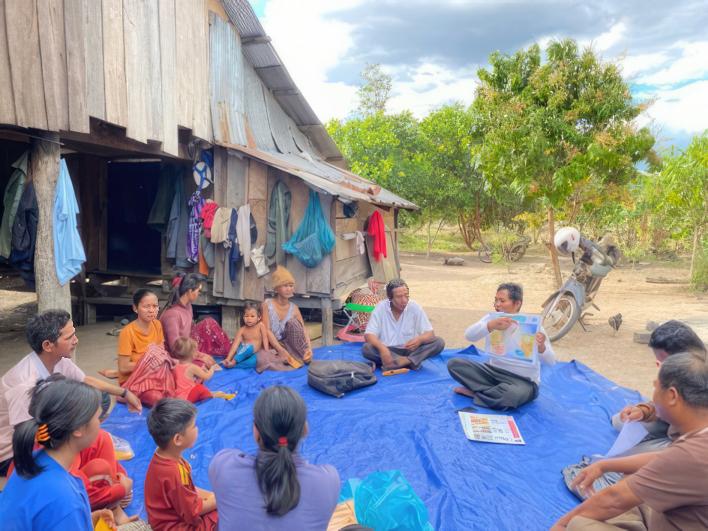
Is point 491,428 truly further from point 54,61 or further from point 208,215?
point 54,61

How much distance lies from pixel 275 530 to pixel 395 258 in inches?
324

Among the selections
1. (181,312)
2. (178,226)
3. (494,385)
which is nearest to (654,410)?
(494,385)

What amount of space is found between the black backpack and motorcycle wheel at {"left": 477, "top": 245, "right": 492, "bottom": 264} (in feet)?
49.4

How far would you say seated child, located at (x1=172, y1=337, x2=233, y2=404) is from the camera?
455cm

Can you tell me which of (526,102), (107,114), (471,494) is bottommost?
(471,494)

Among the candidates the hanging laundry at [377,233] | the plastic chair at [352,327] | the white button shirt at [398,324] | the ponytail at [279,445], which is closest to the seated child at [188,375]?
the white button shirt at [398,324]

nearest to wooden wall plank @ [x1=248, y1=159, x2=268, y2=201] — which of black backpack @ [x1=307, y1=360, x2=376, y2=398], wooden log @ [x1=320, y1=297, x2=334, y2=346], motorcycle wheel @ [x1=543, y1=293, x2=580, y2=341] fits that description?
wooden log @ [x1=320, y1=297, x2=334, y2=346]

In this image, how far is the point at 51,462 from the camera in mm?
1787

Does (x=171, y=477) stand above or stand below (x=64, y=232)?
below

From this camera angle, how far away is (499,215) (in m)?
22.3

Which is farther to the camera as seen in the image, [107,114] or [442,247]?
[442,247]

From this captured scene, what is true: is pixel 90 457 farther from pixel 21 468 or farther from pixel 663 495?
pixel 663 495

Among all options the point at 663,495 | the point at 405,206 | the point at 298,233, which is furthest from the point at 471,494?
the point at 405,206

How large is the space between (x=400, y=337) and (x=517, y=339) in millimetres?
1604
